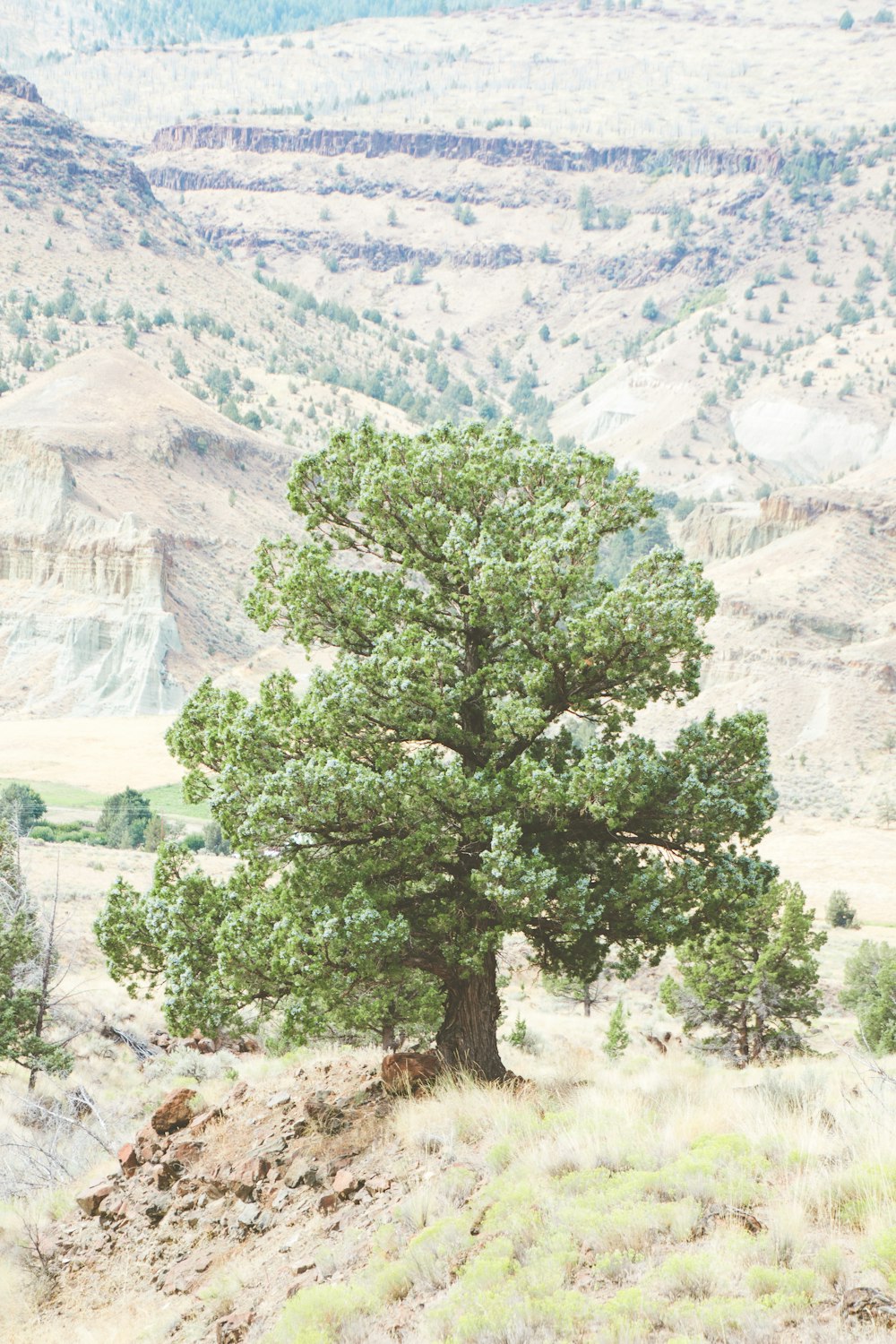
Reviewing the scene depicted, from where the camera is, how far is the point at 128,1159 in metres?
11.9

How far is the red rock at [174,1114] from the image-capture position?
40.3ft

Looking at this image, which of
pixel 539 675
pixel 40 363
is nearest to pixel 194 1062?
pixel 539 675

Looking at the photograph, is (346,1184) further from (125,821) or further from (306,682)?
(306,682)

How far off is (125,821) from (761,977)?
1475 inches

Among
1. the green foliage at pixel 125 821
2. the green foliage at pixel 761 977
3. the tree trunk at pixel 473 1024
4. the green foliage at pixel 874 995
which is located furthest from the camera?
the green foliage at pixel 125 821

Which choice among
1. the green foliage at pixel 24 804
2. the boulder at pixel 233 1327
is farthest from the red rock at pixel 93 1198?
the green foliage at pixel 24 804

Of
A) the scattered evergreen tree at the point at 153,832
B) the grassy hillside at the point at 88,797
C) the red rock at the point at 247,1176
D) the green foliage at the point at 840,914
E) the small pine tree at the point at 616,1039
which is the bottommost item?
the grassy hillside at the point at 88,797

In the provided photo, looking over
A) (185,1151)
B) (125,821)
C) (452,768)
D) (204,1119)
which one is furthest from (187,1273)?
(125,821)

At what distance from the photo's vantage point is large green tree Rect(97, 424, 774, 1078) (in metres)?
10.2

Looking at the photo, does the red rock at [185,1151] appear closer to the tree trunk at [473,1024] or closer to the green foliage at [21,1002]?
the tree trunk at [473,1024]

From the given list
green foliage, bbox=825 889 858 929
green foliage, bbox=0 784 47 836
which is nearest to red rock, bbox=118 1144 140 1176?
green foliage, bbox=0 784 47 836

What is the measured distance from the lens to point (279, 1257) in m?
8.98

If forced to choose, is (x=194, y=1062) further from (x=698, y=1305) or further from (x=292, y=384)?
(x=292, y=384)

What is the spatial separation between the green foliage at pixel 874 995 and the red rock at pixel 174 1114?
15.3 metres
